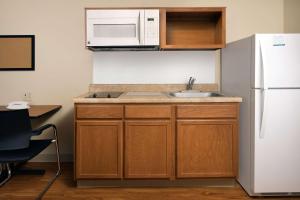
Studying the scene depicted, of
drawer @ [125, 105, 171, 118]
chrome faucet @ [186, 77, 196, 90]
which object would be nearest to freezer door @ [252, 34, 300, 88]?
drawer @ [125, 105, 171, 118]

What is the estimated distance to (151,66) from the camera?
3584 millimetres

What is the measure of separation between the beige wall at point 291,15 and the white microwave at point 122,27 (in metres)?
1.54

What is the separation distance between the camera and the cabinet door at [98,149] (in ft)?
9.33

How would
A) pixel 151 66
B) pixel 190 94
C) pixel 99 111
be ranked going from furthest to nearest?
pixel 151 66 → pixel 190 94 → pixel 99 111

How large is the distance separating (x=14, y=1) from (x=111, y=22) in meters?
1.28

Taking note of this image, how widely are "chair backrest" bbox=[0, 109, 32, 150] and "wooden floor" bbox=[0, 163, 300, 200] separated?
0.51 m

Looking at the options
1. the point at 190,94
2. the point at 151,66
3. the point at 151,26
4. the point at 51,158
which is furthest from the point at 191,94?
the point at 51,158

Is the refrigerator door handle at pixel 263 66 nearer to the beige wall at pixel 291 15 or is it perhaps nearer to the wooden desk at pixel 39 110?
the beige wall at pixel 291 15

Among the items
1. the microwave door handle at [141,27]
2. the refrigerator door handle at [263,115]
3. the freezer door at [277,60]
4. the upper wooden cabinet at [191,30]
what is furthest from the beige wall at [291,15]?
the microwave door handle at [141,27]

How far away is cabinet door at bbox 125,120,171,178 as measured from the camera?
2855 millimetres

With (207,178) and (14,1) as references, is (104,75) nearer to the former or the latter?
(14,1)

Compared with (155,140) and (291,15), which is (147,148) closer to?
(155,140)

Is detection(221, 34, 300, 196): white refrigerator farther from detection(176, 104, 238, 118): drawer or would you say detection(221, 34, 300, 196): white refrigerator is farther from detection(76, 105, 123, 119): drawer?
detection(76, 105, 123, 119): drawer

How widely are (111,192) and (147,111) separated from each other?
794 millimetres
